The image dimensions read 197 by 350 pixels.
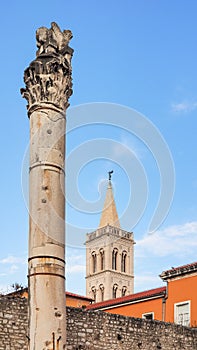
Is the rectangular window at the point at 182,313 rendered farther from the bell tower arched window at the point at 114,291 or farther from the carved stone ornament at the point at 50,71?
the bell tower arched window at the point at 114,291

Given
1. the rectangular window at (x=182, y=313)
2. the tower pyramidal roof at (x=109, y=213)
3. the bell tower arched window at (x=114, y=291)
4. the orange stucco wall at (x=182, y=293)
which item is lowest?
the rectangular window at (x=182, y=313)

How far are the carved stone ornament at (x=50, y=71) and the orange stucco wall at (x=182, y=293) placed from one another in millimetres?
18975

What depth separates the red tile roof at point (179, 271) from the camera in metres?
27.7

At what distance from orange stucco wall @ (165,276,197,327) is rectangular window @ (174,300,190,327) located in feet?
0.51

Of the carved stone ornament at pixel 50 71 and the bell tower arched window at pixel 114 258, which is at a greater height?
the bell tower arched window at pixel 114 258

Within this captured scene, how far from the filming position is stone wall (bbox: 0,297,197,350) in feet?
54.5

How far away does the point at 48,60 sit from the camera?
388 inches

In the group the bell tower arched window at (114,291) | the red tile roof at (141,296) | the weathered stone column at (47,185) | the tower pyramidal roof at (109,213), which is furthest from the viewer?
the bell tower arched window at (114,291)

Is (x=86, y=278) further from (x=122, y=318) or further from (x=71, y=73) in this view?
(x=71, y=73)

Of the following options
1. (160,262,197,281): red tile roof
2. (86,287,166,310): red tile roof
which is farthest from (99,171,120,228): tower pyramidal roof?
(160,262,197,281): red tile roof

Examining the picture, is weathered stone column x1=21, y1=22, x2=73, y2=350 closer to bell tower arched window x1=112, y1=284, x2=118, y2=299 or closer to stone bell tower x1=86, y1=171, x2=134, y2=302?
stone bell tower x1=86, y1=171, x2=134, y2=302

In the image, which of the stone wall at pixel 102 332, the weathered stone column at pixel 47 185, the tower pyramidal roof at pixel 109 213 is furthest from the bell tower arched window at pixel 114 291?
the weathered stone column at pixel 47 185

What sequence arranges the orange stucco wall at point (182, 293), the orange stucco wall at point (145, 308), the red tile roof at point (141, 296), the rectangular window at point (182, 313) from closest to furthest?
the orange stucco wall at point (182, 293), the rectangular window at point (182, 313), the orange stucco wall at point (145, 308), the red tile roof at point (141, 296)

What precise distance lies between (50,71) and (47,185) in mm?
1784
